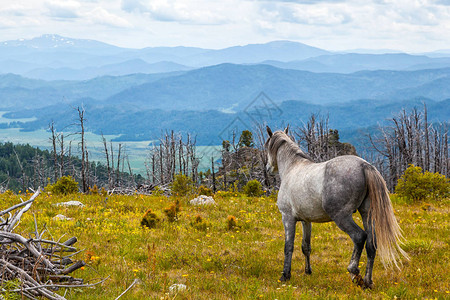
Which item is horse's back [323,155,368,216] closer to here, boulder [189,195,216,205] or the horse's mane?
the horse's mane

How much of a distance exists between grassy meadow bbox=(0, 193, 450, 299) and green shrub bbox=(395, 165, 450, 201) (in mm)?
994

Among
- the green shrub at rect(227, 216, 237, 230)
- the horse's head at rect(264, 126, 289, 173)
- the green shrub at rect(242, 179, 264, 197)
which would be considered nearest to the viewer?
the horse's head at rect(264, 126, 289, 173)

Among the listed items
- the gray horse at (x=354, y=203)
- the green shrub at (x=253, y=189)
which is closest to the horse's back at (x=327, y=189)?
the gray horse at (x=354, y=203)

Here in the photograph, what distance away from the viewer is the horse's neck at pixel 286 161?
360 inches

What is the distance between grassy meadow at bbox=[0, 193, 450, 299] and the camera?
24.2 feet

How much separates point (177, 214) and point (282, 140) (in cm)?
619

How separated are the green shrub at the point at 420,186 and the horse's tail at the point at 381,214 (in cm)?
1048

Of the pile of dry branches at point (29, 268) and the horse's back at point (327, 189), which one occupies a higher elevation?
the horse's back at point (327, 189)

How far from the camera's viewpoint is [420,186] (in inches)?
663

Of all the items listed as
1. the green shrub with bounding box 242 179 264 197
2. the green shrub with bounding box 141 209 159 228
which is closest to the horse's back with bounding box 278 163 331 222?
the green shrub with bounding box 141 209 159 228

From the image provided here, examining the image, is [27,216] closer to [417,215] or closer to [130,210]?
[130,210]

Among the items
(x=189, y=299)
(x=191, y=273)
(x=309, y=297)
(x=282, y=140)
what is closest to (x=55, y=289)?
(x=189, y=299)

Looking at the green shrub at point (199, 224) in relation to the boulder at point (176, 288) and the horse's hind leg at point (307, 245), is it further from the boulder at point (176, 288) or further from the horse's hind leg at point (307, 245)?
the boulder at point (176, 288)

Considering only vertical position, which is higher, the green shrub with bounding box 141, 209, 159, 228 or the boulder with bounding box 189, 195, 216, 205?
the green shrub with bounding box 141, 209, 159, 228
